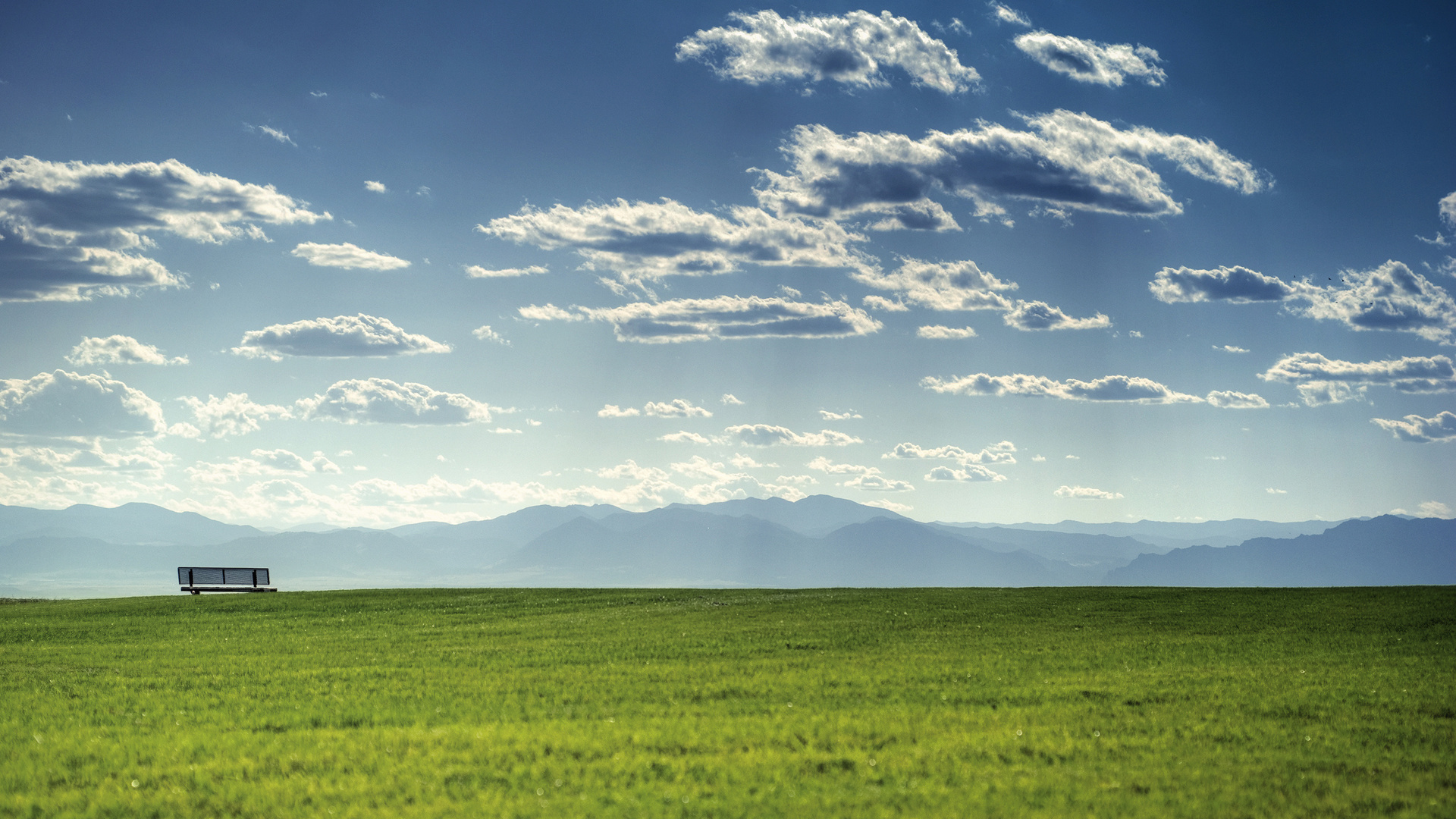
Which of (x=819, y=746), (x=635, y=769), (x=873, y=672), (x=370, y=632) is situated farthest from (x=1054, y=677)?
(x=370, y=632)

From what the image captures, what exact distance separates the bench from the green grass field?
1967 cm

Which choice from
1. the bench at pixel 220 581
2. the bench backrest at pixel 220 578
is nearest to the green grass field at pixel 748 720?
the bench at pixel 220 581

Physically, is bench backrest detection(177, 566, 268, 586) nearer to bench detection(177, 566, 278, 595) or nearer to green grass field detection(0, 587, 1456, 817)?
bench detection(177, 566, 278, 595)

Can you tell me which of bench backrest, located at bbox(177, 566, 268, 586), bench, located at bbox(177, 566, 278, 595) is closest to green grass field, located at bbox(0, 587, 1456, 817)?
bench, located at bbox(177, 566, 278, 595)

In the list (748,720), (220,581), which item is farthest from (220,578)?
(748,720)

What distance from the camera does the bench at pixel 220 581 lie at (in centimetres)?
5116

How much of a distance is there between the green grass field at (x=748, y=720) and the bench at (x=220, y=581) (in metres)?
19.7

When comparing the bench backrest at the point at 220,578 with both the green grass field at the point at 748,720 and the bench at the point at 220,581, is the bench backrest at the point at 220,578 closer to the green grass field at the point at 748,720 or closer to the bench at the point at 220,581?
the bench at the point at 220,581

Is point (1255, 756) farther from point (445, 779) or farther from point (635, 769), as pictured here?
point (445, 779)

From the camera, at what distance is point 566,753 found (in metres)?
14.1

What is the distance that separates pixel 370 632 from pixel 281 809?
20666 millimetres

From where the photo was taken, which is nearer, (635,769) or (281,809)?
(281,809)

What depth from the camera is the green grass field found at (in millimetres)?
12117

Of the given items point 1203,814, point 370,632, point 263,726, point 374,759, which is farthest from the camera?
point 370,632
